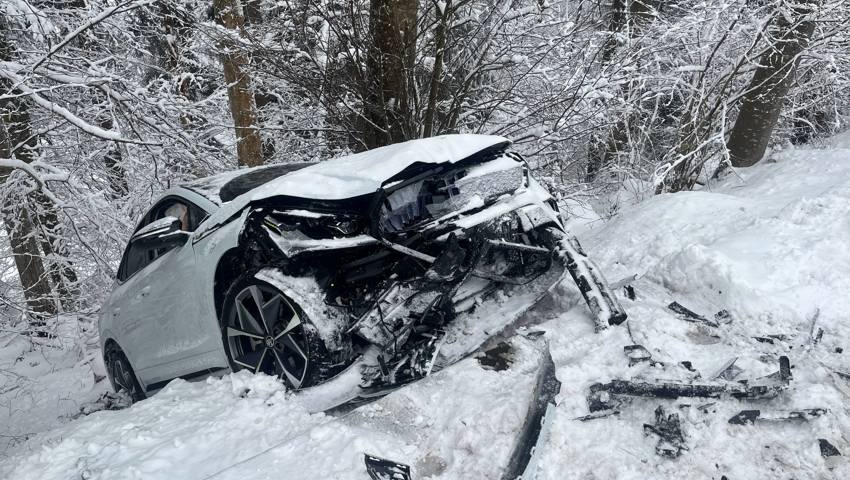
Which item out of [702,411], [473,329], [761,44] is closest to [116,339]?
[473,329]

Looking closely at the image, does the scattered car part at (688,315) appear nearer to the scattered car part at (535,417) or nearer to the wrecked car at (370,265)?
the wrecked car at (370,265)

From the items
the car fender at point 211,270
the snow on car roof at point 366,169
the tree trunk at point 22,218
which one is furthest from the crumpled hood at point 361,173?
the tree trunk at point 22,218

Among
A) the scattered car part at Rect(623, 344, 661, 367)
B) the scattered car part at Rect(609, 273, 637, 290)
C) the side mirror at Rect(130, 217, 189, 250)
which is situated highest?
the side mirror at Rect(130, 217, 189, 250)

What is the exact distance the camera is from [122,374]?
5156 millimetres

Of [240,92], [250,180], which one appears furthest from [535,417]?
[240,92]

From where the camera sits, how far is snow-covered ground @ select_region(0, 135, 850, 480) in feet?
8.06

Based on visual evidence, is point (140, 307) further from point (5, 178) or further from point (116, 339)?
point (5, 178)

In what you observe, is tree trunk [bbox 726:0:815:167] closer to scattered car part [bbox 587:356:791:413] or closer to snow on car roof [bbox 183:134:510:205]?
snow on car roof [bbox 183:134:510:205]

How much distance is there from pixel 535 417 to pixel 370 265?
132 cm

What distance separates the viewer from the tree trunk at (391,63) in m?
5.65

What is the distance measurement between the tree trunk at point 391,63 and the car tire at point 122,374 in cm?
331

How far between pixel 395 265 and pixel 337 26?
3.47m

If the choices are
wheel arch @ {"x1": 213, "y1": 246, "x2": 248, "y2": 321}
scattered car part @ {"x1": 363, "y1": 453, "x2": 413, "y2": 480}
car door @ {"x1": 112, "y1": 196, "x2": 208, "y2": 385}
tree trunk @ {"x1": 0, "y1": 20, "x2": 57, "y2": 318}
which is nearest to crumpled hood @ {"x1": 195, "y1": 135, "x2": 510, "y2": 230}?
wheel arch @ {"x1": 213, "y1": 246, "x2": 248, "y2": 321}

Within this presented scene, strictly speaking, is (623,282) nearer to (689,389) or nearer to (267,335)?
(689,389)
